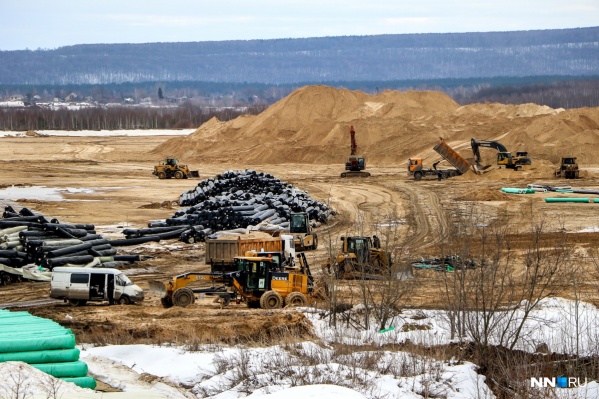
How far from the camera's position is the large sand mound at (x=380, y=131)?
7988 cm

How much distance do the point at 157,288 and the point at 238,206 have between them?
47.0 ft

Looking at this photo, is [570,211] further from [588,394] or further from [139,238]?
[588,394]

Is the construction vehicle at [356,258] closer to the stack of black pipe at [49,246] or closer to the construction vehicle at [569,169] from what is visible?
the stack of black pipe at [49,246]

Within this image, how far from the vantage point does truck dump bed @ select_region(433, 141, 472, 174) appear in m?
66.6

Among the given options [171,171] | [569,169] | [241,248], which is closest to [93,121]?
[171,171]

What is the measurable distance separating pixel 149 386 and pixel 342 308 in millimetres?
6284

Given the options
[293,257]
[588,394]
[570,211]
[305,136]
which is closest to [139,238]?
[293,257]

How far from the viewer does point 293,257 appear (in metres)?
33.1

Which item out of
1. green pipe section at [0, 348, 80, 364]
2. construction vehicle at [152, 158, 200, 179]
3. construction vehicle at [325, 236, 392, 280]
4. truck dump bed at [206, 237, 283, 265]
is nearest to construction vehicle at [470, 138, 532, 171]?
construction vehicle at [152, 158, 200, 179]

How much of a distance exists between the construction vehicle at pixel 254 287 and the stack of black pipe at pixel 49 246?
21.9 feet

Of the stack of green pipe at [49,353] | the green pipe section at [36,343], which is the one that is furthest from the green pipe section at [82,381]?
the green pipe section at [36,343]

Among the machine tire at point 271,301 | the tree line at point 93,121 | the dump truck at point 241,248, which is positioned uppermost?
the dump truck at point 241,248

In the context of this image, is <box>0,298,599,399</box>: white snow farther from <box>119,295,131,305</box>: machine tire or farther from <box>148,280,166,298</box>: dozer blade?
<box>148,280,166,298</box>: dozer blade

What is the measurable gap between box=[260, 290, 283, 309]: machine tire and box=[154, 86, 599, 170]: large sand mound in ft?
156
